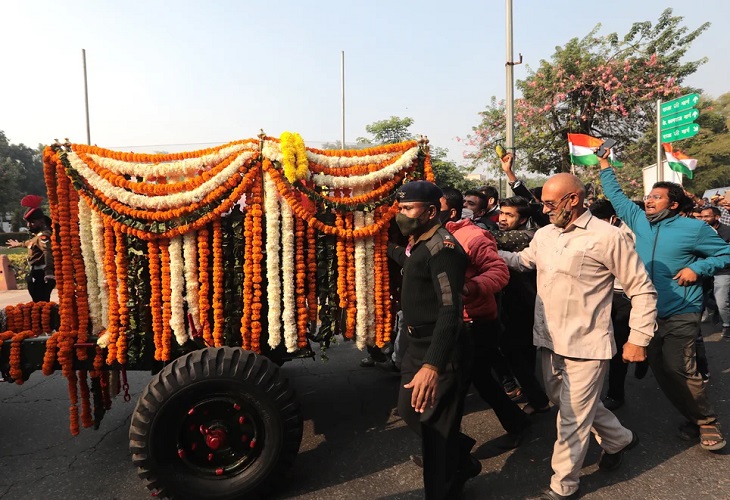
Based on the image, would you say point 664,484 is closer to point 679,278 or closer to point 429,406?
point 679,278

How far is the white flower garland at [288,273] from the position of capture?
270cm

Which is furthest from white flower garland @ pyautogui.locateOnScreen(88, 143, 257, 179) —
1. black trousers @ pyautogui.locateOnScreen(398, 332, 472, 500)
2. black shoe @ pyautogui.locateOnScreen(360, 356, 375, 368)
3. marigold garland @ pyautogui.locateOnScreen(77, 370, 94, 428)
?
black shoe @ pyautogui.locateOnScreen(360, 356, 375, 368)

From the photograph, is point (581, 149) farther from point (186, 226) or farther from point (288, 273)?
point (186, 226)

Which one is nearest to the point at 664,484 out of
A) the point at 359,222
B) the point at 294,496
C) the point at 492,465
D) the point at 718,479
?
the point at 718,479

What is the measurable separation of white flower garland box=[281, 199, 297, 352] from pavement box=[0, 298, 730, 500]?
2.75 ft

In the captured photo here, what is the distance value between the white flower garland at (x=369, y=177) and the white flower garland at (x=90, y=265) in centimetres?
136

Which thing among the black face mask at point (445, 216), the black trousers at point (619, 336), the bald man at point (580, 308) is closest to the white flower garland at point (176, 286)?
the black face mask at point (445, 216)

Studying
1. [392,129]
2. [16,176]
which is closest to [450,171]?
[392,129]

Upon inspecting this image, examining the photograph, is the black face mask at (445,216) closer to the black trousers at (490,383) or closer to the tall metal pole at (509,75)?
the black trousers at (490,383)

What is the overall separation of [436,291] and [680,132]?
8.75 m

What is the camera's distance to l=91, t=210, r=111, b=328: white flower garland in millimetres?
2621

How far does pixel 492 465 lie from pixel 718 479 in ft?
4.34

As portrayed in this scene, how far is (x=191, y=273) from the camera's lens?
2.65 metres

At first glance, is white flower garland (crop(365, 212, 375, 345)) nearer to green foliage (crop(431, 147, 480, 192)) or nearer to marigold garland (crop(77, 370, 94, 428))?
marigold garland (crop(77, 370, 94, 428))
